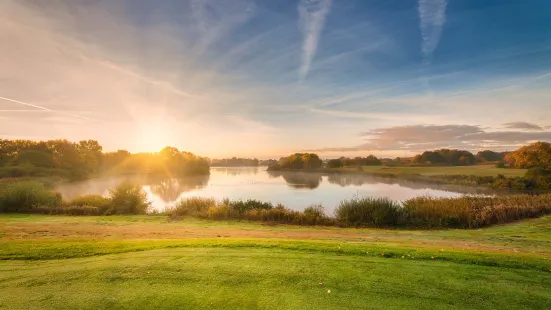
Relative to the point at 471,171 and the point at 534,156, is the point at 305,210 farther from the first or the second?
the point at 471,171

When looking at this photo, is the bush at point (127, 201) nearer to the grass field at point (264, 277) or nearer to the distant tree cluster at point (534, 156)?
the grass field at point (264, 277)

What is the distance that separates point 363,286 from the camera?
15.0 ft

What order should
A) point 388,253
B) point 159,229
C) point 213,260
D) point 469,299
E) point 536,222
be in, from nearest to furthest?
point 469,299
point 213,260
point 388,253
point 159,229
point 536,222

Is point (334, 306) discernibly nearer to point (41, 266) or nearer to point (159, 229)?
point (41, 266)

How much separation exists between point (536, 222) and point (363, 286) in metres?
14.2

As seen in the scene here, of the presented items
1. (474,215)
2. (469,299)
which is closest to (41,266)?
(469,299)

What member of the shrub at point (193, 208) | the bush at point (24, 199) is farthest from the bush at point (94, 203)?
the shrub at point (193, 208)

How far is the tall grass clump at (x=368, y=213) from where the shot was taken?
15.6 meters

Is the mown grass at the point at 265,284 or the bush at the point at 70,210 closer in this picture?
the mown grass at the point at 265,284

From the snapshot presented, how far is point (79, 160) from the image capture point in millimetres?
56188

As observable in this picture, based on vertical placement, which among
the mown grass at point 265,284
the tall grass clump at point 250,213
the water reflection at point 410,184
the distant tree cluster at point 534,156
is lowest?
the water reflection at point 410,184

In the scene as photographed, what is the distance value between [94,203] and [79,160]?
146 ft

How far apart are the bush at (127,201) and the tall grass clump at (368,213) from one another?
11.9 meters

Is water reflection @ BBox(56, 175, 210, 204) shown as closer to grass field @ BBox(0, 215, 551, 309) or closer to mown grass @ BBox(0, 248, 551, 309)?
grass field @ BBox(0, 215, 551, 309)
